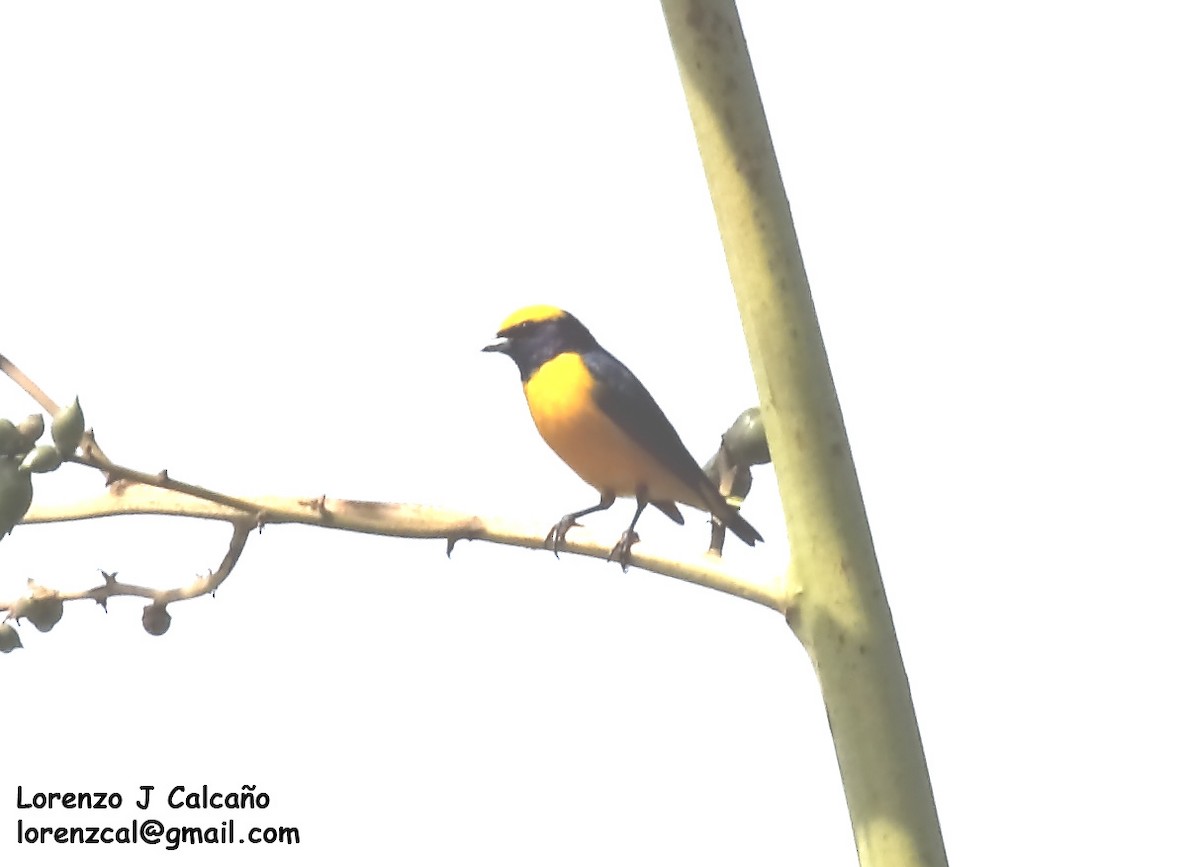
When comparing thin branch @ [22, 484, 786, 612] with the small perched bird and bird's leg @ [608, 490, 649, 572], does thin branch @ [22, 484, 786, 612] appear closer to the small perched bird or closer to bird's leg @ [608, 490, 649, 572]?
bird's leg @ [608, 490, 649, 572]

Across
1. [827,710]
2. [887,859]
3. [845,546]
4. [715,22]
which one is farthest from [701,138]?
[887,859]

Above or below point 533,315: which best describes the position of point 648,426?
below

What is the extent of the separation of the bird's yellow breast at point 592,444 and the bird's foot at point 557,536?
2.87ft

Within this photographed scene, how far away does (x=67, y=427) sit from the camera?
1.12m

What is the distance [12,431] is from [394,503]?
1.11 ft

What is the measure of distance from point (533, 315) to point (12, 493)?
47.1 inches

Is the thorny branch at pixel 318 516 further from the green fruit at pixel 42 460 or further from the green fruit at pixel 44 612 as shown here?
the green fruit at pixel 44 612

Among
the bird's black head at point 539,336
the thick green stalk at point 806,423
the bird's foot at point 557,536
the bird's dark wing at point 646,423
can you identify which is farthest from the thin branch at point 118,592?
the bird's black head at point 539,336

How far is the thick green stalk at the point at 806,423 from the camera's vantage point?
1.00 metres

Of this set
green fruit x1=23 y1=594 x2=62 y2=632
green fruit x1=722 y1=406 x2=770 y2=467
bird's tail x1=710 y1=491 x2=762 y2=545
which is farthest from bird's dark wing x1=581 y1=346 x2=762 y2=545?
green fruit x1=23 y1=594 x2=62 y2=632

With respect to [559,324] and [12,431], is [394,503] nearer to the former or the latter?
[12,431]

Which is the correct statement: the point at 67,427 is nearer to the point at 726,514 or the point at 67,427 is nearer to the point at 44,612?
the point at 44,612

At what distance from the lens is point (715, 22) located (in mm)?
997

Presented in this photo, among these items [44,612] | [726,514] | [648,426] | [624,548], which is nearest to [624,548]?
[624,548]
